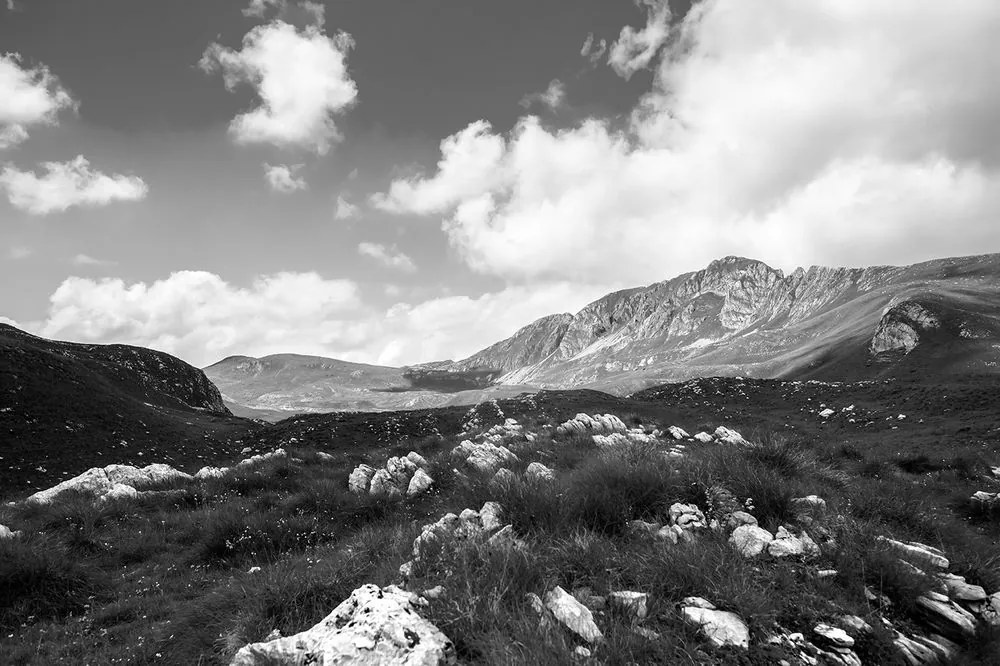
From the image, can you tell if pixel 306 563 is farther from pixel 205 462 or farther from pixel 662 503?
pixel 205 462

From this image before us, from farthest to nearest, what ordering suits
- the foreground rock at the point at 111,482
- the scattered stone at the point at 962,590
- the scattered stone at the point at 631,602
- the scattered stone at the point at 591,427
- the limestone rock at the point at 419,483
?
the scattered stone at the point at 591,427
the foreground rock at the point at 111,482
the limestone rock at the point at 419,483
the scattered stone at the point at 962,590
the scattered stone at the point at 631,602

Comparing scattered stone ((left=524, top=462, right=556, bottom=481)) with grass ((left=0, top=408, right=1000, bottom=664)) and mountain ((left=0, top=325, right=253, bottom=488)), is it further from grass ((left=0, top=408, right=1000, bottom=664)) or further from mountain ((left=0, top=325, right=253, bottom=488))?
mountain ((left=0, top=325, right=253, bottom=488))

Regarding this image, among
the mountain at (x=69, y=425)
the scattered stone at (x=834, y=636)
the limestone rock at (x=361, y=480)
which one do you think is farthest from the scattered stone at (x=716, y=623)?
the mountain at (x=69, y=425)

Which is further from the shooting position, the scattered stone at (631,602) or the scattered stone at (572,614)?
the scattered stone at (631,602)

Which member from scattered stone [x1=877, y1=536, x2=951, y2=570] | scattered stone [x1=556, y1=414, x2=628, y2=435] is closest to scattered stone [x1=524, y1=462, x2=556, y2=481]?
scattered stone [x1=877, y1=536, x2=951, y2=570]

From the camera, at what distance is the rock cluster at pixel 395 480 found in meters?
11.4

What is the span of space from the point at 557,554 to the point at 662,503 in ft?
7.72

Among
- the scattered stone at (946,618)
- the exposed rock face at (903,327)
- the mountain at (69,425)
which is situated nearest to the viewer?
the scattered stone at (946,618)

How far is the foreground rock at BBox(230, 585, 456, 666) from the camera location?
149 inches

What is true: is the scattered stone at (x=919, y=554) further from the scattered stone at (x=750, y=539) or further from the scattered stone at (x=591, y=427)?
the scattered stone at (x=591, y=427)

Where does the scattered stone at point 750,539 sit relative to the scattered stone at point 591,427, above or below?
above

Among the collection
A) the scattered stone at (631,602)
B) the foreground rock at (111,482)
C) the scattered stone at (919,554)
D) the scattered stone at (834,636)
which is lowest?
the scattered stone at (919,554)

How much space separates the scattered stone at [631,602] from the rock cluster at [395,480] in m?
7.79

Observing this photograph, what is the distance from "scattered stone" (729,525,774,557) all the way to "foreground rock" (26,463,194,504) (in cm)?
1488
